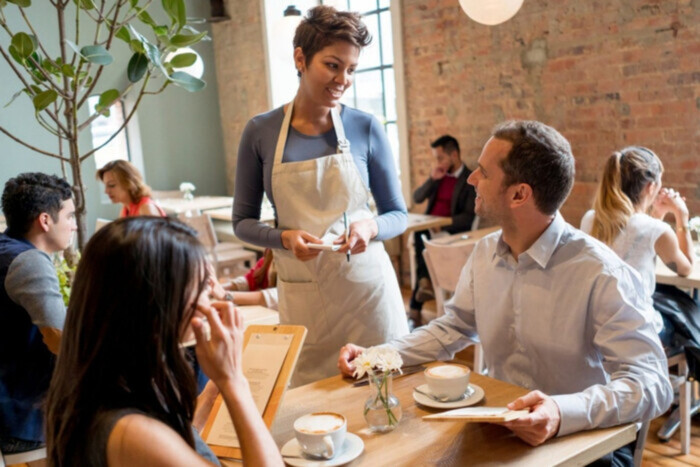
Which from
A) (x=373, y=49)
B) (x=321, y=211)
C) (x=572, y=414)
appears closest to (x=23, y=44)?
(x=321, y=211)

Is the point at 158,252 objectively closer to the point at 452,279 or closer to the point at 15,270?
the point at 15,270

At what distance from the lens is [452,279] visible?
383cm

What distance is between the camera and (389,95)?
21.9ft

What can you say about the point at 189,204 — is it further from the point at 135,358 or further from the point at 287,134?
the point at 135,358

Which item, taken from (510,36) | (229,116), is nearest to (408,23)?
(510,36)

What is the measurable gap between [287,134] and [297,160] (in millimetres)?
88

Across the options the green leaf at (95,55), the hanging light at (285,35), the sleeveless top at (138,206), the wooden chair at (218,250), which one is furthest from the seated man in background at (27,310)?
the hanging light at (285,35)

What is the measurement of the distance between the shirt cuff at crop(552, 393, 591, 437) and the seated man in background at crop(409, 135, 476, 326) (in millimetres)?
3627

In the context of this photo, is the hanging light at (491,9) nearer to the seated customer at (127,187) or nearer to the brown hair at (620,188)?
the brown hair at (620,188)

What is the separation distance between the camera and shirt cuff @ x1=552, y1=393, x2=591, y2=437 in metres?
1.36

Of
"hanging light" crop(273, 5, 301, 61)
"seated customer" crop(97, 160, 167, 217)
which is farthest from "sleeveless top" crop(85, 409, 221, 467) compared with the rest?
"hanging light" crop(273, 5, 301, 61)

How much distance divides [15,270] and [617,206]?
7.54 feet

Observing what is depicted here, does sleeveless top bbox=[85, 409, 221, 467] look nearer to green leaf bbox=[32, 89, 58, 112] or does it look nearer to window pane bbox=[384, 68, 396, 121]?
green leaf bbox=[32, 89, 58, 112]

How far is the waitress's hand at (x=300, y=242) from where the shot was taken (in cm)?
201
